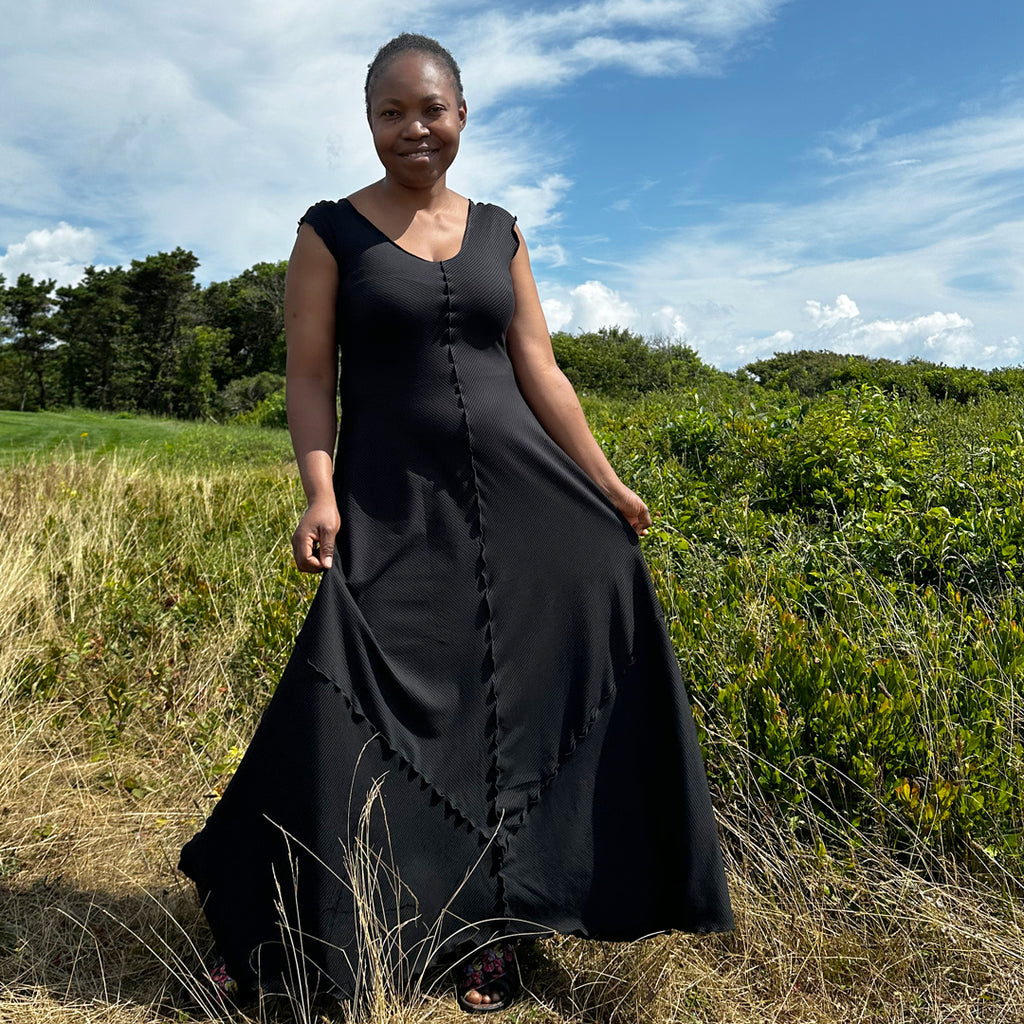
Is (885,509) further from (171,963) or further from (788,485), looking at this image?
(171,963)

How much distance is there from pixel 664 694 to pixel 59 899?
211 cm

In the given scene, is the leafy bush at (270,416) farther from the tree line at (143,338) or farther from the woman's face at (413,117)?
the woman's face at (413,117)

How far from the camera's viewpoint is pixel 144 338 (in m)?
45.3

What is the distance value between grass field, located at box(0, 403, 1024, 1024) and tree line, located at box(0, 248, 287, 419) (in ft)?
132

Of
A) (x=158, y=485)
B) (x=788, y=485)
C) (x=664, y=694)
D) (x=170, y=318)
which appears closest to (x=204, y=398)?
(x=170, y=318)

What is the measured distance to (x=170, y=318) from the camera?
148ft

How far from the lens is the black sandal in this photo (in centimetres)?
232

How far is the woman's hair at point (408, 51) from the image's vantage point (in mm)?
2256

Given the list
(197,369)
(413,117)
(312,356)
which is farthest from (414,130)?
(197,369)

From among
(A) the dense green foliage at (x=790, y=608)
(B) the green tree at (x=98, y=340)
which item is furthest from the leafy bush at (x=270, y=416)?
(B) the green tree at (x=98, y=340)

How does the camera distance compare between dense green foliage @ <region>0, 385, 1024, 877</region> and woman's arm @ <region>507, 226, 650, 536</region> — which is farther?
dense green foliage @ <region>0, 385, 1024, 877</region>

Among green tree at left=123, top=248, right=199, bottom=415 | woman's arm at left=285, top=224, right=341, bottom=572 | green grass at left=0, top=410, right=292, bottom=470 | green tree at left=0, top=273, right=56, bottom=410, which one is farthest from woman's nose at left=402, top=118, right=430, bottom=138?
green tree at left=0, top=273, right=56, bottom=410

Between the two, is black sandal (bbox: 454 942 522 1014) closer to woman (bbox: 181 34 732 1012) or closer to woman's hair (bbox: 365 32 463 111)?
woman (bbox: 181 34 732 1012)

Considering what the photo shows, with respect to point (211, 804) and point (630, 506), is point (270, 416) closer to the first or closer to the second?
point (211, 804)
